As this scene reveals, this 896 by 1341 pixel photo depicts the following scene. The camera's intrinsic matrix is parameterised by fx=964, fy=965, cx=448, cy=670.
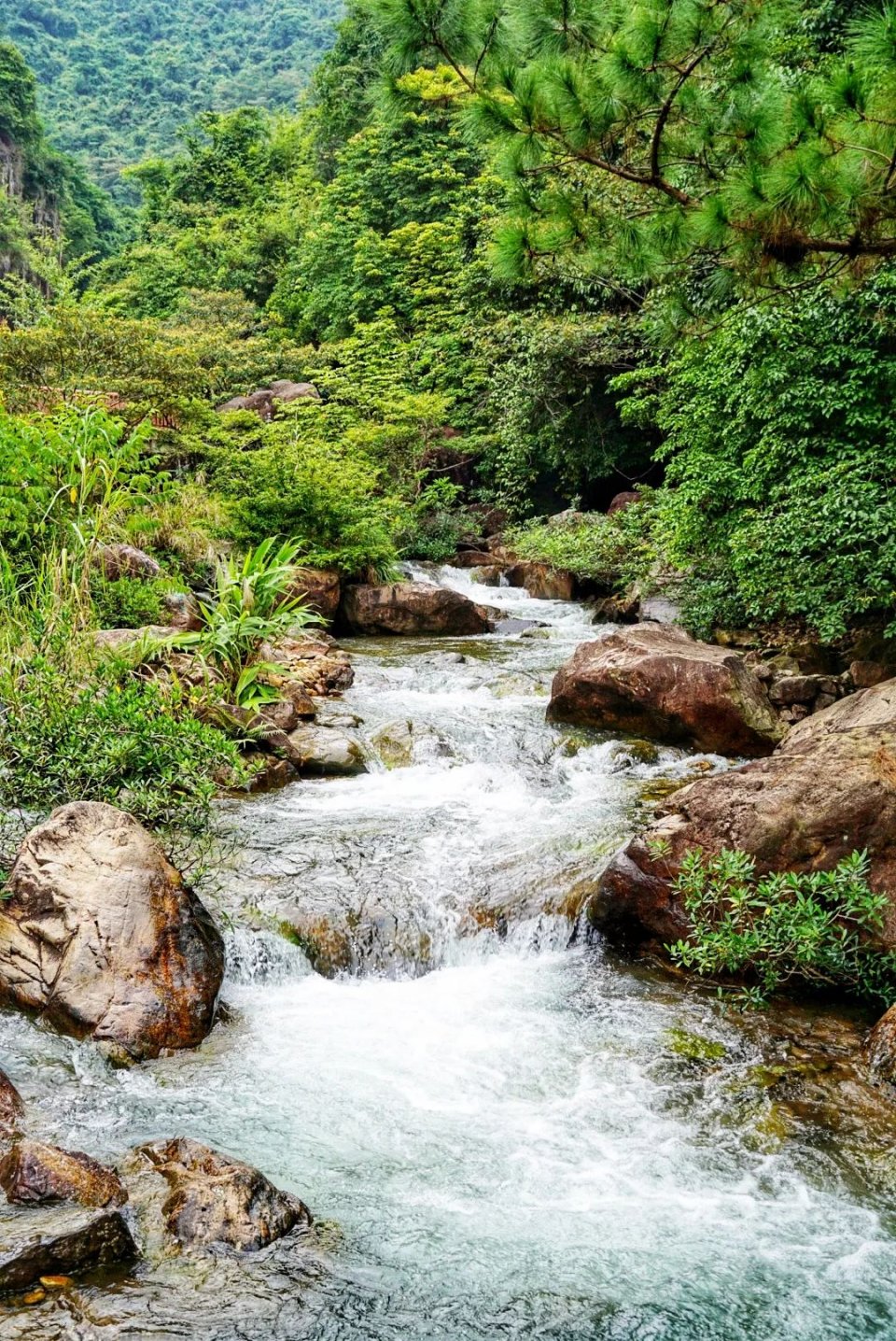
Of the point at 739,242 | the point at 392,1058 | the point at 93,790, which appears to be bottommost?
the point at 392,1058

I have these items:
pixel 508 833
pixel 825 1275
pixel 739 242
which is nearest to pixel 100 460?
pixel 508 833

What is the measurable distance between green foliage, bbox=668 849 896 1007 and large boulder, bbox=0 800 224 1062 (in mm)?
2534

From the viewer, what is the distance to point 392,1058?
4.69 metres

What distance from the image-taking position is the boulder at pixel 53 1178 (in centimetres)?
315

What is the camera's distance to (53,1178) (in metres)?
3.19

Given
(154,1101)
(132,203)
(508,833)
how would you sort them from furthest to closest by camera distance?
(132,203) < (508,833) < (154,1101)

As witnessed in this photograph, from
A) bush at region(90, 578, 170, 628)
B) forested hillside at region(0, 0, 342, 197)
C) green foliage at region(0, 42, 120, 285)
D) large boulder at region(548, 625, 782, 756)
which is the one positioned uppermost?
forested hillside at region(0, 0, 342, 197)

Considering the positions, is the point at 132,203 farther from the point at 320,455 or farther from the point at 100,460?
the point at 100,460

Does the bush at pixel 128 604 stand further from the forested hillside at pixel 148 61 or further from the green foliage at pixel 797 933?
the forested hillside at pixel 148 61

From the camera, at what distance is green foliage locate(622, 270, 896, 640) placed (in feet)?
29.7

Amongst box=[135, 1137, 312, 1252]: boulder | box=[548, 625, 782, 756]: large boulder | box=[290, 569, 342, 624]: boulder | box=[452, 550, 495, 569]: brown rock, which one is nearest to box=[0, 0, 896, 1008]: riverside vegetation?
box=[452, 550, 495, 569]: brown rock

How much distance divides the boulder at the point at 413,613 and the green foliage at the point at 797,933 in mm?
9474

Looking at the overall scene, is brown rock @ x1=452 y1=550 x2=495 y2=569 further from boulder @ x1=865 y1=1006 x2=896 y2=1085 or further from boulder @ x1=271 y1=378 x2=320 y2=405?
boulder @ x1=865 y1=1006 x2=896 y2=1085

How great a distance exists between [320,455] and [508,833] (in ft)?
32.9
